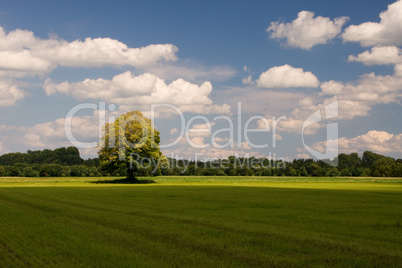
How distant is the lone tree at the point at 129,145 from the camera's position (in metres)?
73.2

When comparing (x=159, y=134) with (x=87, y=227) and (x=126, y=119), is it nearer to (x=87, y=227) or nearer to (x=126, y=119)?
(x=126, y=119)

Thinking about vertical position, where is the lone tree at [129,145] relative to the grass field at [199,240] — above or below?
above

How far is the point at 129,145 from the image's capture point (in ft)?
243

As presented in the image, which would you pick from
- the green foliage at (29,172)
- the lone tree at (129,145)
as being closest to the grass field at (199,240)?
the lone tree at (129,145)

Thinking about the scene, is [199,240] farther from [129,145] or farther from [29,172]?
[29,172]

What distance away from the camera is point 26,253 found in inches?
471

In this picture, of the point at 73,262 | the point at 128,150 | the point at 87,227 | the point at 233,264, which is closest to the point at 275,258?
the point at 233,264

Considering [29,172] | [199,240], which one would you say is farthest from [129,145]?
[29,172]

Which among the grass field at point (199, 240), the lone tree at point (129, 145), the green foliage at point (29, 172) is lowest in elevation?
the green foliage at point (29, 172)

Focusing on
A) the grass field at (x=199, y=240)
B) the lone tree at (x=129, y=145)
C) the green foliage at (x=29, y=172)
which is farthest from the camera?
the green foliage at (x=29, y=172)

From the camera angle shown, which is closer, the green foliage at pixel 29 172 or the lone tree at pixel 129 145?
the lone tree at pixel 129 145

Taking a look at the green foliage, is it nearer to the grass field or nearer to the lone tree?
the lone tree

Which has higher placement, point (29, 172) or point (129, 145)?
point (129, 145)

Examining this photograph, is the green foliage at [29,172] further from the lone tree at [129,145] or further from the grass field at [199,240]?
the grass field at [199,240]
